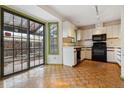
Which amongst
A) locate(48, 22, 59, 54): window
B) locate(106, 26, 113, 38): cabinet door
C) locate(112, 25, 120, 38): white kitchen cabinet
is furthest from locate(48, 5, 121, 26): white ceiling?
locate(106, 26, 113, 38): cabinet door

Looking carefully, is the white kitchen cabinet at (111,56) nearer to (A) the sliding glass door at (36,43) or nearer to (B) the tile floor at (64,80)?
(B) the tile floor at (64,80)

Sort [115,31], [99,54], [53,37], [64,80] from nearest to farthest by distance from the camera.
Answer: [64,80] → [53,37] → [115,31] → [99,54]

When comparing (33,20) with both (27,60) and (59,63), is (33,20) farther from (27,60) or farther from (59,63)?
(59,63)

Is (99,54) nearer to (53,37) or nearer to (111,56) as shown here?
(111,56)

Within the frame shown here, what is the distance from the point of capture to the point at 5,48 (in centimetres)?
419

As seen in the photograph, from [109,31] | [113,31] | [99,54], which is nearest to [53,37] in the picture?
[99,54]

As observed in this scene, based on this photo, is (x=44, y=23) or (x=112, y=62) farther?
(x=112, y=62)

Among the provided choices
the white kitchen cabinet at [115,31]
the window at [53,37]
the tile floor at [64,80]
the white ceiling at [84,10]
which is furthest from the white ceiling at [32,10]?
the white kitchen cabinet at [115,31]

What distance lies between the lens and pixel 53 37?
676 cm

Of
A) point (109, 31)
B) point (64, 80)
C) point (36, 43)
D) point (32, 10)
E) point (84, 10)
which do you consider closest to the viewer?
point (64, 80)

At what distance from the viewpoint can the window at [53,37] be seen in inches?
264
